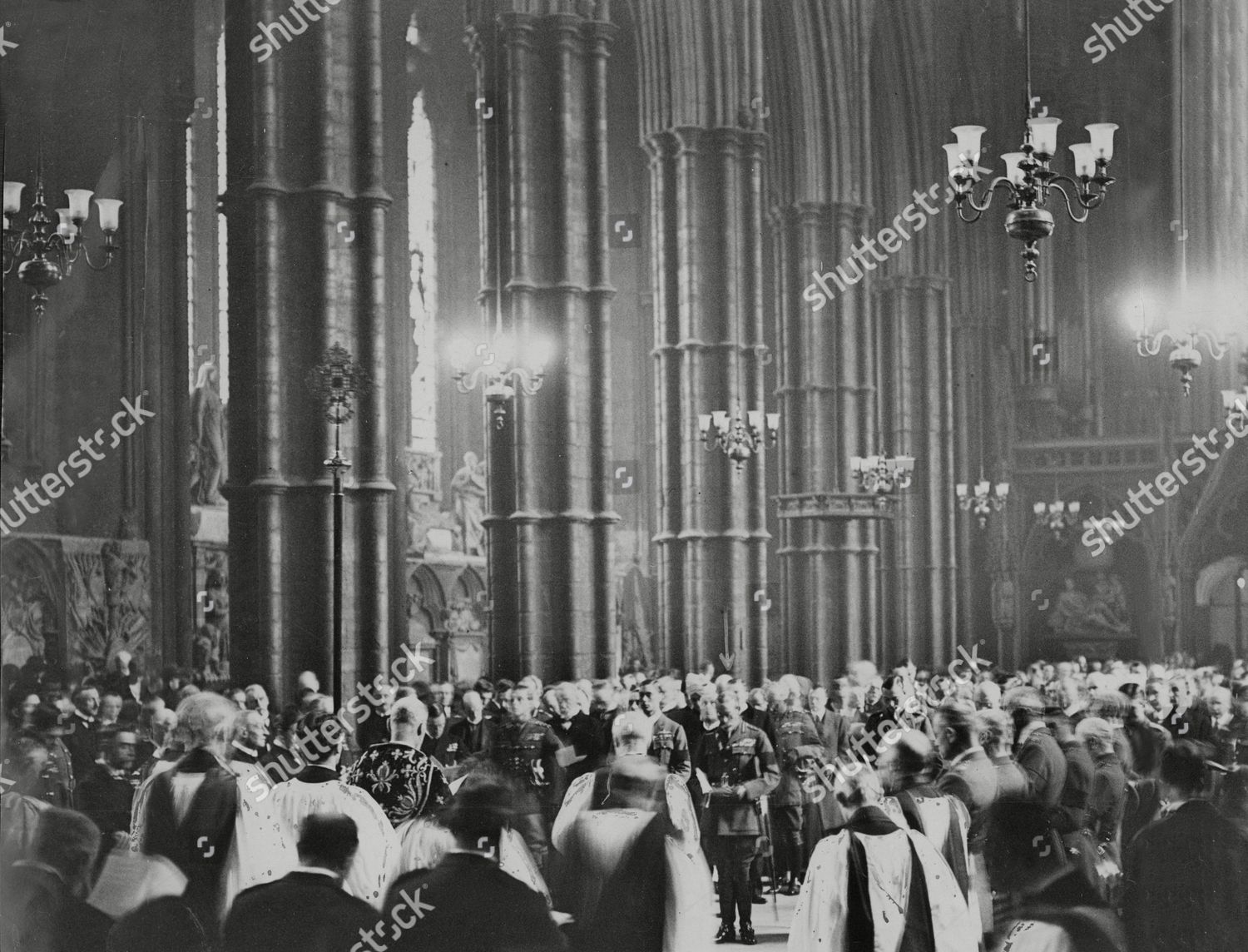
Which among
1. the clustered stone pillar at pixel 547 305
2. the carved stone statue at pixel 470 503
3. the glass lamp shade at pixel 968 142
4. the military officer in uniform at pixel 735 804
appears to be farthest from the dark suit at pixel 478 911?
the carved stone statue at pixel 470 503

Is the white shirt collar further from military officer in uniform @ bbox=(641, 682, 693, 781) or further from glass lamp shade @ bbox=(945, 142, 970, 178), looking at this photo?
glass lamp shade @ bbox=(945, 142, 970, 178)

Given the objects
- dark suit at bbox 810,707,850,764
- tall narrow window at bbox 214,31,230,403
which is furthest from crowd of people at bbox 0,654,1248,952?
tall narrow window at bbox 214,31,230,403

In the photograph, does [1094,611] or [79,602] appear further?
[1094,611]

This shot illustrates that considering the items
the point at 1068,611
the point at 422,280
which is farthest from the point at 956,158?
the point at 1068,611

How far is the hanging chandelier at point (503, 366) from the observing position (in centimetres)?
1878

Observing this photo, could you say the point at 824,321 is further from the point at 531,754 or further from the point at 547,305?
the point at 531,754

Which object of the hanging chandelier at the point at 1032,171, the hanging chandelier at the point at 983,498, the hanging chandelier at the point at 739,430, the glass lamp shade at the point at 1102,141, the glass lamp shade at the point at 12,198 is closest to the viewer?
the hanging chandelier at the point at 1032,171

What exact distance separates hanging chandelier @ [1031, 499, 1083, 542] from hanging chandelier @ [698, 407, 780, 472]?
15.9m

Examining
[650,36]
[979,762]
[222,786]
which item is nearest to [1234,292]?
[650,36]

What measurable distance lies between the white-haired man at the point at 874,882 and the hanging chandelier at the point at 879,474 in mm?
19717

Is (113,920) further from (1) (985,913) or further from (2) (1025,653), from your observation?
(2) (1025,653)

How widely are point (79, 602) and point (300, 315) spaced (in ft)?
20.7

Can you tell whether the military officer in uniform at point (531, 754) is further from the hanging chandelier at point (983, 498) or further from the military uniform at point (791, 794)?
the hanging chandelier at point (983, 498)

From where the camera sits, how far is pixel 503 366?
19.3 meters
